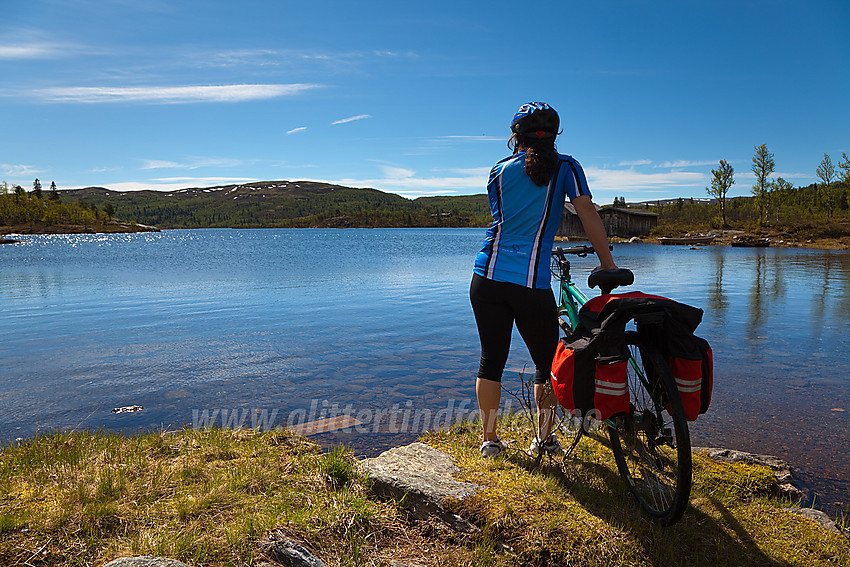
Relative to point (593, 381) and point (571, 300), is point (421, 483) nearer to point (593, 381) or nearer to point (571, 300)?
point (593, 381)

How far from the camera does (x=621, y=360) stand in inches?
117

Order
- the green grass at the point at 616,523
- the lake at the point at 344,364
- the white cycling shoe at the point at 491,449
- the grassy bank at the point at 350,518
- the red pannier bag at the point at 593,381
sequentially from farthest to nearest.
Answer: the lake at the point at 344,364 → the white cycling shoe at the point at 491,449 → the red pannier bag at the point at 593,381 → the green grass at the point at 616,523 → the grassy bank at the point at 350,518

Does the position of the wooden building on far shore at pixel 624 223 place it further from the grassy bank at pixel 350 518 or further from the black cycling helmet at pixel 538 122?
the grassy bank at pixel 350 518

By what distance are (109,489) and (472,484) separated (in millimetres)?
2312

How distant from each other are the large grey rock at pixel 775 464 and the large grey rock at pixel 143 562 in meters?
4.24

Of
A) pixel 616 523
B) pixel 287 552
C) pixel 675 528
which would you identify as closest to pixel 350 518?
pixel 287 552

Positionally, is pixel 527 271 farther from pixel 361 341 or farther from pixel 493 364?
pixel 361 341

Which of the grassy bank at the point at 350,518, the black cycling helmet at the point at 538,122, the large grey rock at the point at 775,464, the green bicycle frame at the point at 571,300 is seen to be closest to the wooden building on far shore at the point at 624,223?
the large grey rock at the point at 775,464

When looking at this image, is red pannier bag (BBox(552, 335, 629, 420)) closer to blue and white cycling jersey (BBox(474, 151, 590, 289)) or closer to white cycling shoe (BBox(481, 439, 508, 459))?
blue and white cycling jersey (BBox(474, 151, 590, 289))

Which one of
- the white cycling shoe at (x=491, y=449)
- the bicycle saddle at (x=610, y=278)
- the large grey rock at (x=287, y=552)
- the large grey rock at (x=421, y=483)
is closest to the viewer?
the large grey rock at (x=287, y=552)

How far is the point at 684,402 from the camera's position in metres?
2.99

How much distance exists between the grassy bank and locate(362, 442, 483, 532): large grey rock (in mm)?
71

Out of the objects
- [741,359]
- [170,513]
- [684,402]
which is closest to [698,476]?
[684,402]

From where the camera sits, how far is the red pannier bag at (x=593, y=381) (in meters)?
3.03
